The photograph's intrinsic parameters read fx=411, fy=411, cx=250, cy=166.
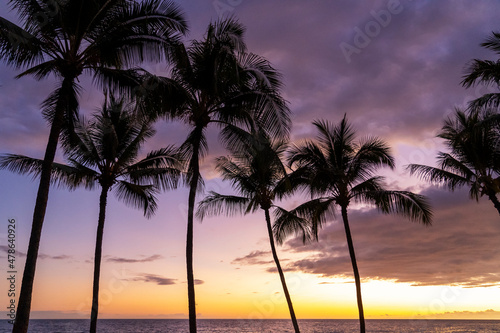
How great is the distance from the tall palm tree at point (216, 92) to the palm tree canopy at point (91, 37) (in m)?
0.98

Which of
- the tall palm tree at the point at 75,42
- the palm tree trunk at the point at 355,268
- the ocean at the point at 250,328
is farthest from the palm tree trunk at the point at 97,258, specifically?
the ocean at the point at 250,328

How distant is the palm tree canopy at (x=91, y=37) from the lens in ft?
34.6

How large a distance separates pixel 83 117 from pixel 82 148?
5.20 feet

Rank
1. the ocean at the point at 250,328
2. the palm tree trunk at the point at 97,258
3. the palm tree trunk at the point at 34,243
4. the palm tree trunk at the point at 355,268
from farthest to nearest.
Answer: the ocean at the point at 250,328, the palm tree trunk at the point at 355,268, the palm tree trunk at the point at 97,258, the palm tree trunk at the point at 34,243

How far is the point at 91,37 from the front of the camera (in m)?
11.5

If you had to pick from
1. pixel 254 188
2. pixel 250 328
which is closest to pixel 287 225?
pixel 254 188

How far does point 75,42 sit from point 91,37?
715 mm

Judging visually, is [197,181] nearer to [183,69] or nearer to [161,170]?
[183,69]

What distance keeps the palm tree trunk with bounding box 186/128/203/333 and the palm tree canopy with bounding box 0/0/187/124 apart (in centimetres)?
306

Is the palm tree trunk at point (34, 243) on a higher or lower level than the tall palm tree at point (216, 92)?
lower

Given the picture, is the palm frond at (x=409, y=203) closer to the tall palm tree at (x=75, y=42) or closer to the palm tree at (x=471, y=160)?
the palm tree at (x=471, y=160)

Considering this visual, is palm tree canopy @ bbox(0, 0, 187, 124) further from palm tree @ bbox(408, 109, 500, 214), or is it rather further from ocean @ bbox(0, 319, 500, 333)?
ocean @ bbox(0, 319, 500, 333)

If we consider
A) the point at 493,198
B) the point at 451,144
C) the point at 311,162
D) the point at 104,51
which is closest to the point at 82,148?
the point at 104,51

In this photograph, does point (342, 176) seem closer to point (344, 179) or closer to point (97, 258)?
point (344, 179)
